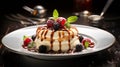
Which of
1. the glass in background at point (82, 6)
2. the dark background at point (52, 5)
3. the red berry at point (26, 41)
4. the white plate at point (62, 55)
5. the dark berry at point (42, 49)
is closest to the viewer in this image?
the white plate at point (62, 55)

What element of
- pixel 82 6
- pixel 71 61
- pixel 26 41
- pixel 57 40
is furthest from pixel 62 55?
pixel 82 6

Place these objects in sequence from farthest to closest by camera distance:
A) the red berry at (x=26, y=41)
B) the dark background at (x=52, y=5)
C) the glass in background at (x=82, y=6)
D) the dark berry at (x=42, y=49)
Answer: the dark background at (x=52, y=5) → the glass in background at (x=82, y=6) → the red berry at (x=26, y=41) → the dark berry at (x=42, y=49)

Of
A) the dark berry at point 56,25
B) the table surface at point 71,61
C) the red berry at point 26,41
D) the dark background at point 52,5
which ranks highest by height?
the dark berry at point 56,25

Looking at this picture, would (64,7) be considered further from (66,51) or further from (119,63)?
(119,63)

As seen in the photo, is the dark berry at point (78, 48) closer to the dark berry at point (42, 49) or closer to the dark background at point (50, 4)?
the dark berry at point (42, 49)

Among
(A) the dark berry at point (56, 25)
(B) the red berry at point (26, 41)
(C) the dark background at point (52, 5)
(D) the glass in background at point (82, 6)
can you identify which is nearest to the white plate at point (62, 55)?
(B) the red berry at point (26, 41)

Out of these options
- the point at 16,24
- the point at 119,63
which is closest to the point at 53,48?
the point at 119,63

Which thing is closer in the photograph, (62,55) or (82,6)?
(62,55)

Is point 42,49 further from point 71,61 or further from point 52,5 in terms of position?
point 52,5
